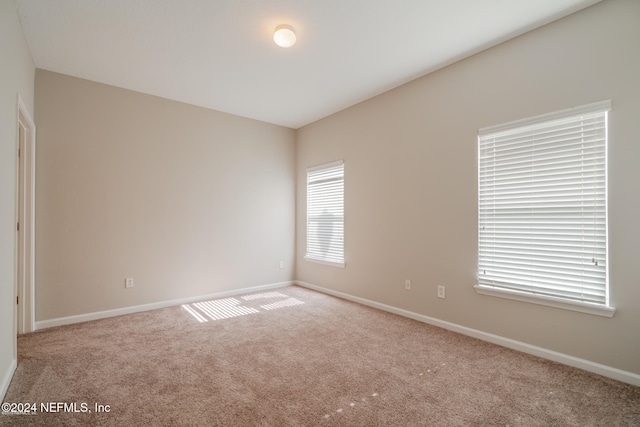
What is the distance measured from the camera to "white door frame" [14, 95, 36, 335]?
3.02 m

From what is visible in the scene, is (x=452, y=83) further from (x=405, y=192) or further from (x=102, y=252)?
(x=102, y=252)

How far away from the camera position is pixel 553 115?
8.14 ft

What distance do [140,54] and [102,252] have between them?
7.49 feet

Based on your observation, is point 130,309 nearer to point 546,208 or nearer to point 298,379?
point 298,379

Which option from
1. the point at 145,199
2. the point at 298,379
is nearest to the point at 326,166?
the point at 145,199

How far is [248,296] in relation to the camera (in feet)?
15.0

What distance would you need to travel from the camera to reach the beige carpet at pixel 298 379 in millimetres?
1785

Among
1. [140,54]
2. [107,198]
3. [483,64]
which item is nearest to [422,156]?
[483,64]

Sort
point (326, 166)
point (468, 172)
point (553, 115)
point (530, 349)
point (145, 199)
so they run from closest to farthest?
point (553, 115) → point (530, 349) → point (468, 172) → point (145, 199) → point (326, 166)

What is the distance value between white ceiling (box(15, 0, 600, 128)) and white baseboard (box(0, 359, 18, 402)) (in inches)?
108

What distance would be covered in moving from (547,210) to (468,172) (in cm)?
76

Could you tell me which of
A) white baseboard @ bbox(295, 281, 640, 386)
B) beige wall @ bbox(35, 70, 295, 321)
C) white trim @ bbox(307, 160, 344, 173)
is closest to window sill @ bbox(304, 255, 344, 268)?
beige wall @ bbox(35, 70, 295, 321)

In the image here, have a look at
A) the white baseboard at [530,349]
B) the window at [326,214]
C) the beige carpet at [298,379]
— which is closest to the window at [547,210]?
the white baseboard at [530,349]

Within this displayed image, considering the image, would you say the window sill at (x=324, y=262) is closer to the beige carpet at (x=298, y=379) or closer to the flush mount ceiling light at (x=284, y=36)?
the beige carpet at (x=298, y=379)
